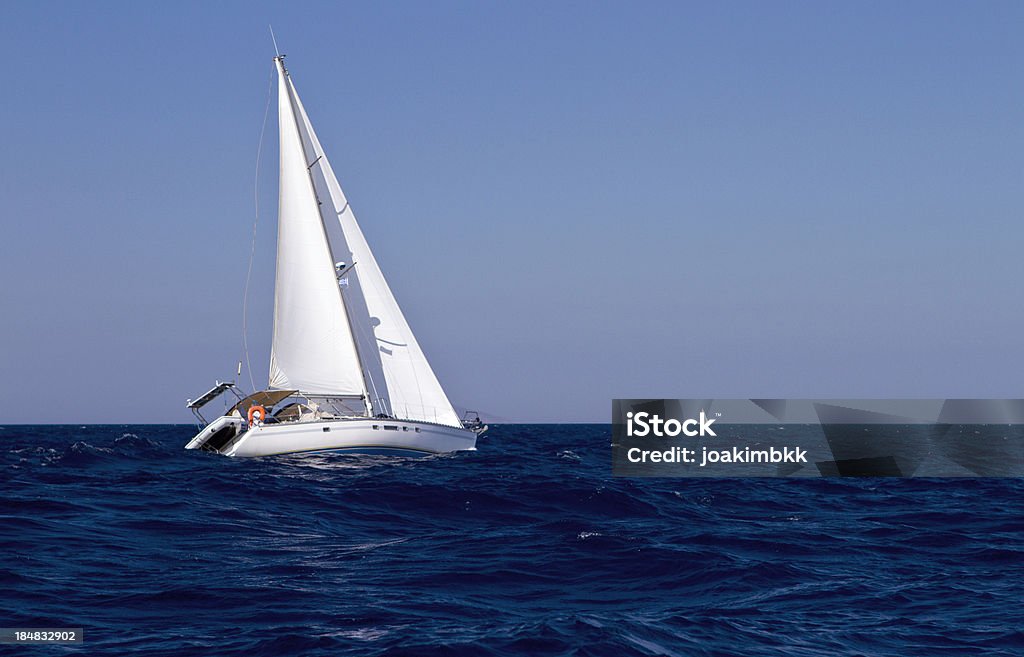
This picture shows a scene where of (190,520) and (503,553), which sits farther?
(190,520)

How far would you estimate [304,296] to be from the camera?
4075 cm

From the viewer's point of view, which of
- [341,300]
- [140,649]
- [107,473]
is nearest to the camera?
[140,649]

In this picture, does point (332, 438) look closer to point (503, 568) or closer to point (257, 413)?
point (257, 413)

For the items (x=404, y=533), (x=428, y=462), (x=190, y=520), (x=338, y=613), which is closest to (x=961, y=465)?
(x=428, y=462)

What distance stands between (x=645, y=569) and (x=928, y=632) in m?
4.41

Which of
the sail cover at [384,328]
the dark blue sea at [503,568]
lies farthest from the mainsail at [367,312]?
the dark blue sea at [503,568]

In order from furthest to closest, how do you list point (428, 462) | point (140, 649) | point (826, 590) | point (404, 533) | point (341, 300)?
1. point (341, 300)
2. point (428, 462)
3. point (404, 533)
4. point (826, 590)
5. point (140, 649)

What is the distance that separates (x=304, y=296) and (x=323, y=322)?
1.38 metres

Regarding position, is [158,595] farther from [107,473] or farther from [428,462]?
[428,462]

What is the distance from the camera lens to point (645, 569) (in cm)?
1489

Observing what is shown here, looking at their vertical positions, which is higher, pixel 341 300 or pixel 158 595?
pixel 341 300

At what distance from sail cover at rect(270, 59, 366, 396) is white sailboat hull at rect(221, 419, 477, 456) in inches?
177

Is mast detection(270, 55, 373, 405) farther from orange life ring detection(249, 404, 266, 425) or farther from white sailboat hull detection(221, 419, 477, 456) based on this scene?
white sailboat hull detection(221, 419, 477, 456)

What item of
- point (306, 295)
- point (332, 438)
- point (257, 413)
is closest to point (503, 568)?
point (332, 438)
